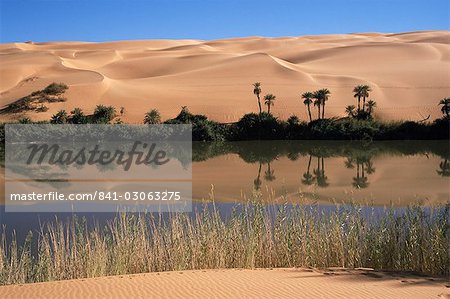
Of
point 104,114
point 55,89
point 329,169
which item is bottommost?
point 329,169

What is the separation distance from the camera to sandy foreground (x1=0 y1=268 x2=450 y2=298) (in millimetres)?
5605

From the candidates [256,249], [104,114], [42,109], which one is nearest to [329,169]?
[256,249]

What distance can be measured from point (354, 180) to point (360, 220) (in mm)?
12003

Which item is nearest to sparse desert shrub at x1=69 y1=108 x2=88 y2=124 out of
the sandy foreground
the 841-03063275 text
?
the 841-03063275 text

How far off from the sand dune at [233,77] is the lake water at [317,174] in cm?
1383

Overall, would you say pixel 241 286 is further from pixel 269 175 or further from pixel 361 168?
pixel 361 168

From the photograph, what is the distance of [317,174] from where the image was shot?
20.6m

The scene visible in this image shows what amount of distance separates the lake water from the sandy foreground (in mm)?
1691

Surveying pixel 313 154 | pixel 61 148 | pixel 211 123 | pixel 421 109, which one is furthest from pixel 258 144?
pixel 421 109

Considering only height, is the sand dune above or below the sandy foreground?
above

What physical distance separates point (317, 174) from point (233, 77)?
38.2 m

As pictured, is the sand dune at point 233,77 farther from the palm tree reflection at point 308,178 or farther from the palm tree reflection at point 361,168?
the palm tree reflection at point 308,178

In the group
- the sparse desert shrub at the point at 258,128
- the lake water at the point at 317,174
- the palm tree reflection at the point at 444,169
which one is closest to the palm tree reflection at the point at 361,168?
the lake water at the point at 317,174

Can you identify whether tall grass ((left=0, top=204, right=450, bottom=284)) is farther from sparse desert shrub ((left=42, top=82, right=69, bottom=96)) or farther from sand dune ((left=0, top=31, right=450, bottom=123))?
sparse desert shrub ((left=42, top=82, right=69, bottom=96))
